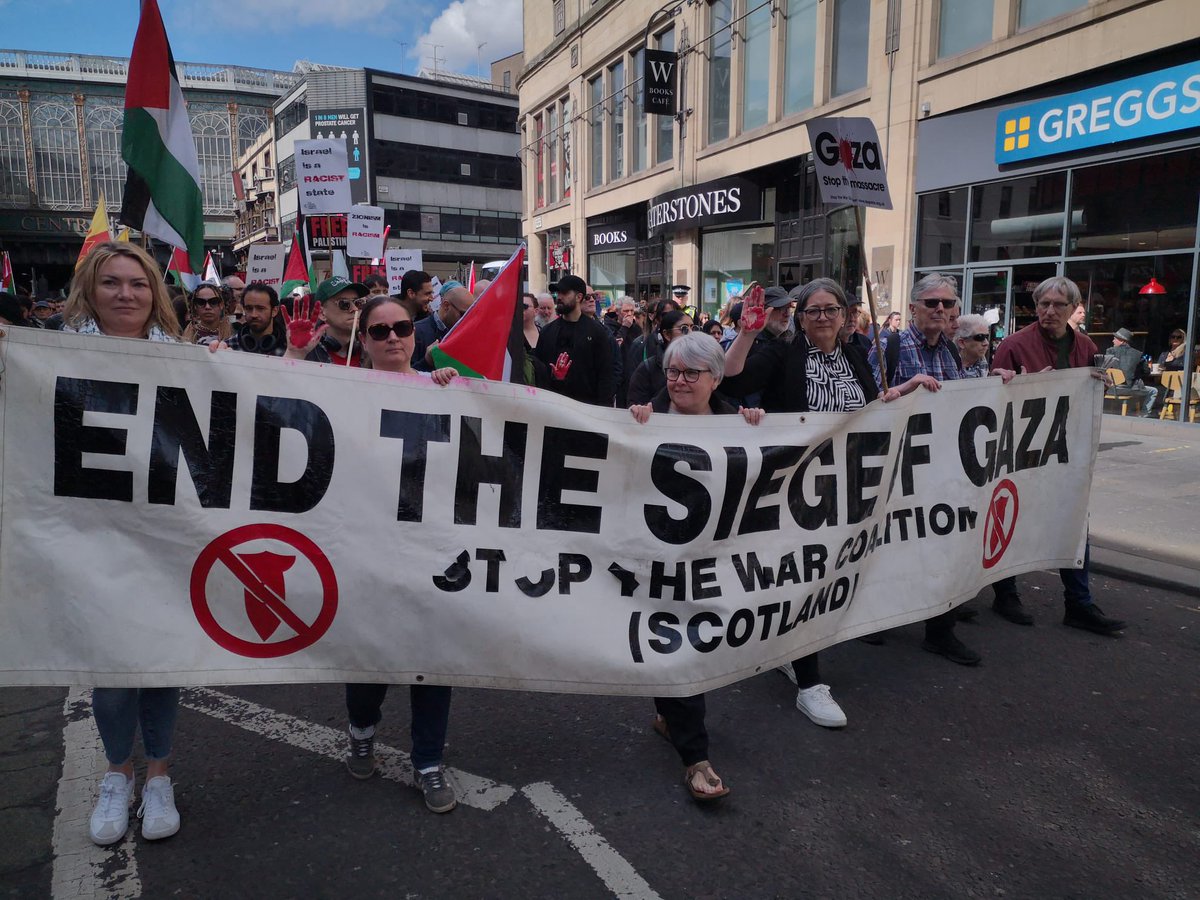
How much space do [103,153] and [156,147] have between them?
90597 mm

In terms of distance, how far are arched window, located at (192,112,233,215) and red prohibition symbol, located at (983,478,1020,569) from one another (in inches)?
3336

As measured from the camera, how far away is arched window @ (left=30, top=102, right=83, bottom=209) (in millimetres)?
74938

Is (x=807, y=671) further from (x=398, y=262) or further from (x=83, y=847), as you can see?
(x=398, y=262)

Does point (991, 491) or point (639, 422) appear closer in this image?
point (639, 422)

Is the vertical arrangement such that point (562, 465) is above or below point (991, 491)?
above

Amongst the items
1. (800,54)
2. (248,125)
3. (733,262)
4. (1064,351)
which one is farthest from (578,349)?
A: (248,125)

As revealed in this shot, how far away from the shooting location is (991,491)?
4.15 meters

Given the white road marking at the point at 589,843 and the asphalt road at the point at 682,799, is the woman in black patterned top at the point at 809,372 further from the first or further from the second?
the white road marking at the point at 589,843

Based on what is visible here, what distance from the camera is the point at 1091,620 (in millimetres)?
4742

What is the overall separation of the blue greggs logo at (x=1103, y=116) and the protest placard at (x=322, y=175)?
9.98 m

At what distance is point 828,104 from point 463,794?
16.6m

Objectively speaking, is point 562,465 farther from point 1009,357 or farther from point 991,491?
point 1009,357

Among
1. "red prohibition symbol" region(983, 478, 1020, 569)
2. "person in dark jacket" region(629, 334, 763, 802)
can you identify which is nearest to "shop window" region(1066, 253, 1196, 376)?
"red prohibition symbol" region(983, 478, 1020, 569)

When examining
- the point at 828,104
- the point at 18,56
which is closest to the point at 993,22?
the point at 828,104
